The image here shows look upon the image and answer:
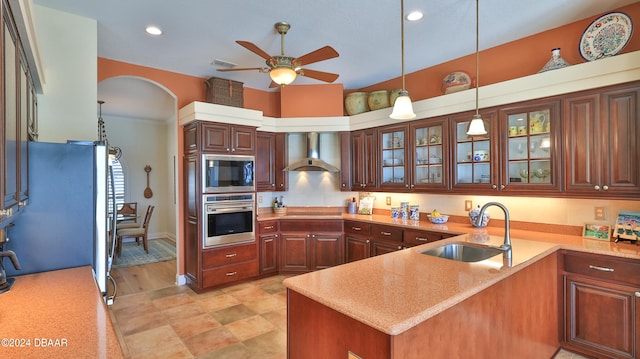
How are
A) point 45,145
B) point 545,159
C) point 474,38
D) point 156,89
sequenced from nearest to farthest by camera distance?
point 45,145 → point 545,159 → point 474,38 → point 156,89

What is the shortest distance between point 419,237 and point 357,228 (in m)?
0.99

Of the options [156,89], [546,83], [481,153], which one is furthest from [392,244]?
[156,89]

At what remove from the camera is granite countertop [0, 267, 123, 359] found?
1.09m

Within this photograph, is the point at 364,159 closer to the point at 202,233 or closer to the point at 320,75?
the point at 320,75

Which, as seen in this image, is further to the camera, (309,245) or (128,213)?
(128,213)

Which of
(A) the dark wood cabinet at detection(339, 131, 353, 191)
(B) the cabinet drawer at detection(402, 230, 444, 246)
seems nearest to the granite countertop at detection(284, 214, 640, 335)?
(B) the cabinet drawer at detection(402, 230, 444, 246)

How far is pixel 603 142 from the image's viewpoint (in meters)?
2.70

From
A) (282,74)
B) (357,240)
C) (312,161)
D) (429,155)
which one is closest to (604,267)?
(429,155)

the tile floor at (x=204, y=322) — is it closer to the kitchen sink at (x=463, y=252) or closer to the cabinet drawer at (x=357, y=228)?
the cabinet drawer at (x=357, y=228)

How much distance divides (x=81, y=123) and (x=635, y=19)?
4.96m

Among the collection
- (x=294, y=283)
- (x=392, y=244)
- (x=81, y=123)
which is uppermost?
(x=81, y=123)

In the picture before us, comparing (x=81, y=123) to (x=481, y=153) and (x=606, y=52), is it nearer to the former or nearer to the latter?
(x=481, y=153)

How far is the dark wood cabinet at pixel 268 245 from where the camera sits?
15.0ft

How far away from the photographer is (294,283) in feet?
5.40
